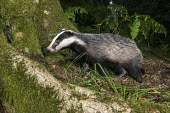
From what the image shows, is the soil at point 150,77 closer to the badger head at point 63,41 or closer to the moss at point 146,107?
the badger head at point 63,41

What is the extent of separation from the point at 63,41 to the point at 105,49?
1.03 meters

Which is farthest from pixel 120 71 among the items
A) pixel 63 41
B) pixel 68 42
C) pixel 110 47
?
pixel 63 41

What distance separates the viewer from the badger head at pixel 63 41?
4.43m

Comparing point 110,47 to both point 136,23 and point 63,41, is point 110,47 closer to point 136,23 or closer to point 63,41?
point 63,41

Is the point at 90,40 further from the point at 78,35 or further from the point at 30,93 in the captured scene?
the point at 30,93

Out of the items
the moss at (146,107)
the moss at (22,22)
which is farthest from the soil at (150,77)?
the moss at (146,107)

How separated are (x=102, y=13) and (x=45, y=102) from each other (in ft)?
18.9

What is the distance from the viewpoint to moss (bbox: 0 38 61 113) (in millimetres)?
2443

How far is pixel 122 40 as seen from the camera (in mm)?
5035

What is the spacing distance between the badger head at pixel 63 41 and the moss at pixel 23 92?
5.39ft

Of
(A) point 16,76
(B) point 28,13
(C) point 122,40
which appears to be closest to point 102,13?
(C) point 122,40

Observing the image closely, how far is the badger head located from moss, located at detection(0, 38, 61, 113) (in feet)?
5.39

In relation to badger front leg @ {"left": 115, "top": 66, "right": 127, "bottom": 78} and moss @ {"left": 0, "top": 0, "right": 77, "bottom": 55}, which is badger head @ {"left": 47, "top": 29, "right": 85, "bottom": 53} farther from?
badger front leg @ {"left": 115, "top": 66, "right": 127, "bottom": 78}

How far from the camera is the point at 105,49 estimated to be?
484 centimetres
